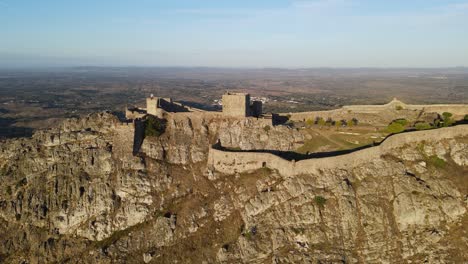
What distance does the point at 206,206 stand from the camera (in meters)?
47.9

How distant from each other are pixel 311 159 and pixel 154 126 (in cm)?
2456

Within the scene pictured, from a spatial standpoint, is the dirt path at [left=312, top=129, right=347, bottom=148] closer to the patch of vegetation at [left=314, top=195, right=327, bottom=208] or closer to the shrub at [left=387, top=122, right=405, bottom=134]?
the shrub at [left=387, top=122, right=405, bottom=134]

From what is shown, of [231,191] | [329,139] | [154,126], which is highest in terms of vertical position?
[154,126]

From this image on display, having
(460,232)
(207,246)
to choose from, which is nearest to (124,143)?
(207,246)

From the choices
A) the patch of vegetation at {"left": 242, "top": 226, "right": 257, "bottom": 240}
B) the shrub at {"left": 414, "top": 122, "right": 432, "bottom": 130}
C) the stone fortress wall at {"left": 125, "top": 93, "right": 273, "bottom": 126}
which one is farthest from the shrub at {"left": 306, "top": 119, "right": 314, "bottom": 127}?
the patch of vegetation at {"left": 242, "top": 226, "right": 257, "bottom": 240}

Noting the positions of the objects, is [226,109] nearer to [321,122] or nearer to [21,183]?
[321,122]

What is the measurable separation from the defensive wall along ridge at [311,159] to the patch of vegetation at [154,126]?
9069mm

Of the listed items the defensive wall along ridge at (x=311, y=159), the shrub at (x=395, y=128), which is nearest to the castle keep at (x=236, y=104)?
the defensive wall along ridge at (x=311, y=159)

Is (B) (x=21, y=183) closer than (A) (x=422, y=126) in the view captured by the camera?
Yes

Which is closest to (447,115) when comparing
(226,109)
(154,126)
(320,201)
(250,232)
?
(320,201)

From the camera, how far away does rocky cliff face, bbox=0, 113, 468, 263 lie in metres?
41.6

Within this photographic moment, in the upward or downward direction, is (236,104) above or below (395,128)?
above

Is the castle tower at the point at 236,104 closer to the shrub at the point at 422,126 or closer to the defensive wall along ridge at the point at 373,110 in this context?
the defensive wall along ridge at the point at 373,110

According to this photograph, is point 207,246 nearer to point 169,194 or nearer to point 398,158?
point 169,194
